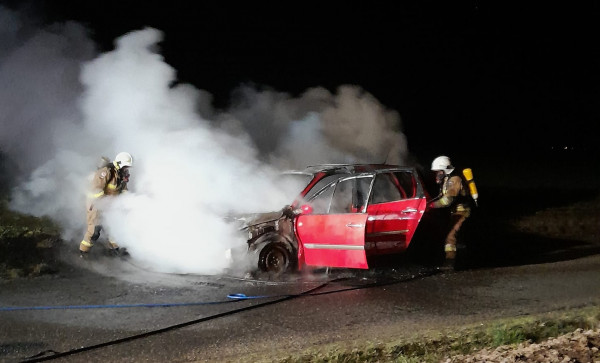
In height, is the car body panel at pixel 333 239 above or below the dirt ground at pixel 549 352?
above

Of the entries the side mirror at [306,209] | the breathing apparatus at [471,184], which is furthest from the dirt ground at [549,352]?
the breathing apparatus at [471,184]

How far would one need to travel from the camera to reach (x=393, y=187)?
312 inches

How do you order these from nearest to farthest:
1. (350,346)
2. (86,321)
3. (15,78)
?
(350,346), (86,321), (15,78)

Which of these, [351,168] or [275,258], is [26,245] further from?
[351,168]

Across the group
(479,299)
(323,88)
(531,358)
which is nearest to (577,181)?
(323,88)

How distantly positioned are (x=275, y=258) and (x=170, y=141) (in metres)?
2.79

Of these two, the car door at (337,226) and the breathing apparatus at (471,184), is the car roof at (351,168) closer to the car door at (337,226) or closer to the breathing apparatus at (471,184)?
the car door at (337,226)

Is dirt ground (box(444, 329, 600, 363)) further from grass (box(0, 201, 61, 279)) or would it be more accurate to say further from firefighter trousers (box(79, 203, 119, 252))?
firefighter trousers (box(79, 203, 119, 252))

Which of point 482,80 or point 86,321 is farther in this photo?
point 482,80

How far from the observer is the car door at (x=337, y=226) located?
725 centimetres

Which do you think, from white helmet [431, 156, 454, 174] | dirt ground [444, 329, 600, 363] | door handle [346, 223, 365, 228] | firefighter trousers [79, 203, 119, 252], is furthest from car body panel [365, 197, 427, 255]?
firefighter trousers [79, 203, 119, 252]

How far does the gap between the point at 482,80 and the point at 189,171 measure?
1951 inches

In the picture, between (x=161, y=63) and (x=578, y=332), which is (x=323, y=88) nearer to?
(x=161, y=63)

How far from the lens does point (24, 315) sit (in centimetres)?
601
